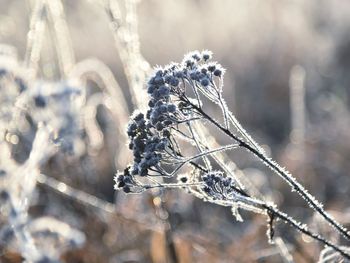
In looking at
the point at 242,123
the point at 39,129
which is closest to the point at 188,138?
the point at 39,129

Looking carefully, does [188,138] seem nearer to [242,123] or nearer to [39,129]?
[39,129]

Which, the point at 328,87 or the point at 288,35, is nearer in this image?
the point at 328,87

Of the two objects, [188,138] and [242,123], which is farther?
[242,123]

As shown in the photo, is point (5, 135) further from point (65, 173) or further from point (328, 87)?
point (328, 87)

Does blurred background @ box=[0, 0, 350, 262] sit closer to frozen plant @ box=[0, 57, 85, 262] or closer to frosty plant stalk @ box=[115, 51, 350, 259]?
frozen plant @ box=[0, 57, 85, 262]

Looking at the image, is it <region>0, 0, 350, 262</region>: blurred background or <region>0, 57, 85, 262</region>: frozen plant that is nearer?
<region>0, 57, 85, 262</region>: frozen plant

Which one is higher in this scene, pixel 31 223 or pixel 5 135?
pixel 5 135

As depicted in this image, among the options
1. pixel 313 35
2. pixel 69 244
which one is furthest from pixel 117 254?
pixel 313 35

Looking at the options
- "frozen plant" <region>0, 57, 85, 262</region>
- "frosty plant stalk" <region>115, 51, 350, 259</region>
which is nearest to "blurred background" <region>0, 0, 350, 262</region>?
"frozen plant" <region>0, 57, 85, 262</region>

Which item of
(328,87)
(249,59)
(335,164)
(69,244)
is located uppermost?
(249,59)
